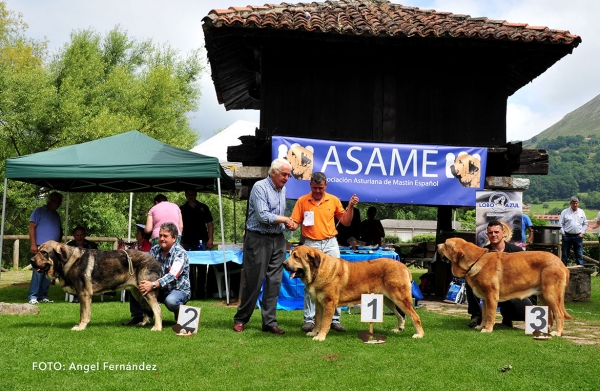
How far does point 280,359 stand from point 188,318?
5.44 ft

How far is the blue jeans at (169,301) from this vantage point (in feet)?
25.6

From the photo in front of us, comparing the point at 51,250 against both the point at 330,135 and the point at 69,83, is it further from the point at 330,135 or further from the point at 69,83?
the point at 69,83

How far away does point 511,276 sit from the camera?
7914 mm

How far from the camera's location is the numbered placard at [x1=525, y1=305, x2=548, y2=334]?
24.8ft

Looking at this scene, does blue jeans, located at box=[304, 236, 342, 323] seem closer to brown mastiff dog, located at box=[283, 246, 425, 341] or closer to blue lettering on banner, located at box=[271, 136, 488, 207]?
brown mastiff dog, located at box=[283, 246, 425, 341]

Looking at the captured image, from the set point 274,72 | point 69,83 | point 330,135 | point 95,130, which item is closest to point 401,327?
point 330,135

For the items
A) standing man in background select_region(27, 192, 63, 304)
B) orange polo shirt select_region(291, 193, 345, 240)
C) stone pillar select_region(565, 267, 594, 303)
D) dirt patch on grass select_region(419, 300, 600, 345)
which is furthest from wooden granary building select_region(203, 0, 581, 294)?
orange polo shirt select_region(291, 193, 345, 240)

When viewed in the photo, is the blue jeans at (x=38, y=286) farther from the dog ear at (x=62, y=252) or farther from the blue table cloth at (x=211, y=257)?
the dog ear at (x=62, y=252)

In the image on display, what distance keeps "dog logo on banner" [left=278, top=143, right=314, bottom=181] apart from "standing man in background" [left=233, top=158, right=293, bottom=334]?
11.5 ft

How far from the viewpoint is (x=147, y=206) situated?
1154 inches

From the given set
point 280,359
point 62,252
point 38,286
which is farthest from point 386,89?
point 280,359

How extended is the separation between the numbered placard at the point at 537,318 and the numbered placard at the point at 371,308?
1893mm

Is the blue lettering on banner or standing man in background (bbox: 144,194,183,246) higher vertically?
the blue lettering on banner

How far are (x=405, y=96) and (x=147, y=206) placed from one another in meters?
19.2
